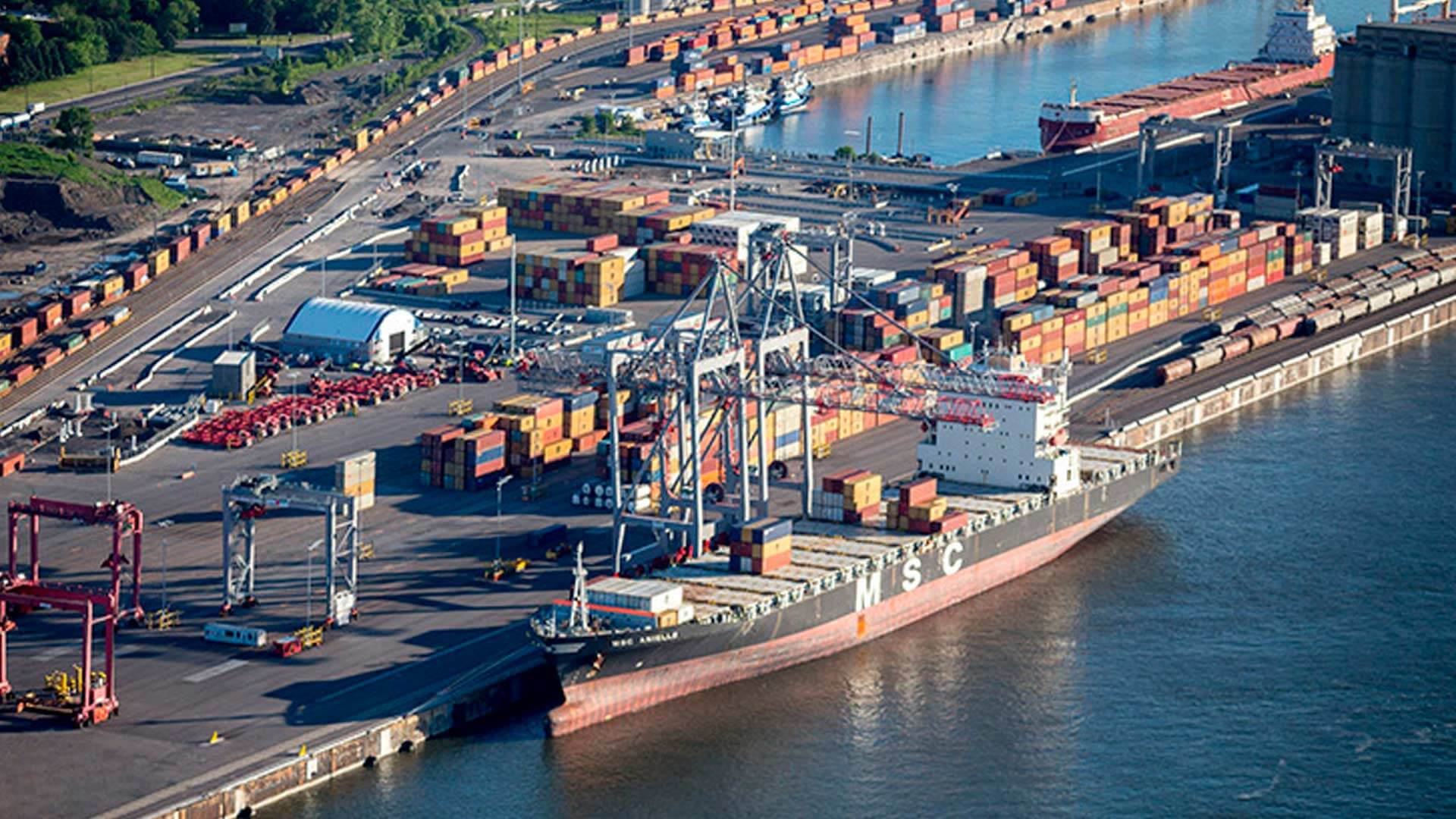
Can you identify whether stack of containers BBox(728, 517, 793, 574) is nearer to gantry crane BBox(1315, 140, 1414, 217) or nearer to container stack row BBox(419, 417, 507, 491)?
container stack row BBox(419, 417, 507, 491)

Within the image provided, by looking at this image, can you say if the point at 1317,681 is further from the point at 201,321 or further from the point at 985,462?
the point at 201,321

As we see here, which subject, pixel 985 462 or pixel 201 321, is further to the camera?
pixel 201 321

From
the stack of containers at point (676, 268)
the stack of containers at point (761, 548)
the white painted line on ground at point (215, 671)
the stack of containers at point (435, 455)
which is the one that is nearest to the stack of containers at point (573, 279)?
the stack of containers at point (676, 268)

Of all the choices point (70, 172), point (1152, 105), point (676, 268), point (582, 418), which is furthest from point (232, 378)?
point (1152, 105)

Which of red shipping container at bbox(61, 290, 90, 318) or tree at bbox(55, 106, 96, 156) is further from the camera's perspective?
tree at bbox(55, 106, 96, 156)

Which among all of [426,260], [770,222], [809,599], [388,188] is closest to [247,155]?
[388,188]

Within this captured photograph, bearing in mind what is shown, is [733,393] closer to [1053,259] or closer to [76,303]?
[1053,259]

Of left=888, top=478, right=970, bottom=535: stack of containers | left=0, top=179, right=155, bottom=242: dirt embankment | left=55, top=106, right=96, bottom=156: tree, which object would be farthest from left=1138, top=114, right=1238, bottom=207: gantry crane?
left=888, top=478, right=970, bottom=535: stack of containers
